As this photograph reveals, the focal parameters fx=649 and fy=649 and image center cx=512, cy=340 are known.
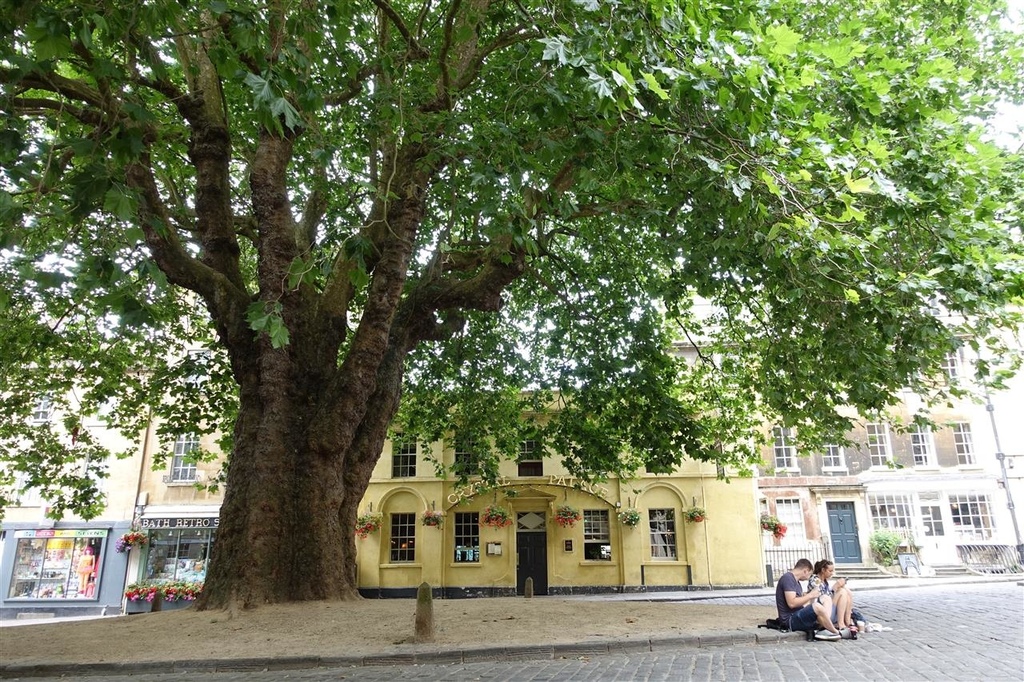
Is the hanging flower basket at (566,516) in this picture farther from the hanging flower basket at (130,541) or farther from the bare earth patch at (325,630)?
the hanging flower basket at (130,541)

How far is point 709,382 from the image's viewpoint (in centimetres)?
1573

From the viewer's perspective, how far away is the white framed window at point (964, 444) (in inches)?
1093

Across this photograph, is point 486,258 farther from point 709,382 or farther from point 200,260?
point 709,382

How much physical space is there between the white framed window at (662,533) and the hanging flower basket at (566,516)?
2.85 m

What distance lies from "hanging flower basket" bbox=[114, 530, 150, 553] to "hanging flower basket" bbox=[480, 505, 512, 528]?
41.0 feet

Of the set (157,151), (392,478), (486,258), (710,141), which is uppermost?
(157,151)

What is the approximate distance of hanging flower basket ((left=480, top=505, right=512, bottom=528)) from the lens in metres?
23.3

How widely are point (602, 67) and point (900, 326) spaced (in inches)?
209

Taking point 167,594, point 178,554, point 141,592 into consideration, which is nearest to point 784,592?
point 167,594

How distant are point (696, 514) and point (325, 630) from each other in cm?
1797

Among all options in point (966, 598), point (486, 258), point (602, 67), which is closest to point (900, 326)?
point (602, 67)

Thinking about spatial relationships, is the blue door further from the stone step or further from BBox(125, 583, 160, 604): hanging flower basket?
BBox(125, 583, 160, 604): hanging flower basket

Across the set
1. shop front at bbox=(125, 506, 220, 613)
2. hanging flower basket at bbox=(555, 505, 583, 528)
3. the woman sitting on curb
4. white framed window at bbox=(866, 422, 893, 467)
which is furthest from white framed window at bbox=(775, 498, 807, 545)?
shop front at bbox=(125, 506, 220, 613)

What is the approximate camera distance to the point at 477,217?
1259 cm
